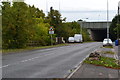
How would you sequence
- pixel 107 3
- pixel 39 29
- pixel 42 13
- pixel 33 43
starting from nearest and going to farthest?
pixel 107 3 < pixel 33 43 < pixel 39 29 < pixel 42 13

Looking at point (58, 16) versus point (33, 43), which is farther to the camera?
point (58, 16)

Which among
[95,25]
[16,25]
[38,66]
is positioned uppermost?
[95,25]

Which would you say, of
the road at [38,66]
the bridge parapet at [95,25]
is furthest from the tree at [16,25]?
the bridge parapet at [95,25]

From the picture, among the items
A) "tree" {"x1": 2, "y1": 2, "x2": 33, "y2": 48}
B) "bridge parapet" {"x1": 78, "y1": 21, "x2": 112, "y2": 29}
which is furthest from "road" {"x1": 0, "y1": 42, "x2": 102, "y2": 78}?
"bridge parapet" {"x1": 78, "y1": 21, "x2": 112, "y2": 29}

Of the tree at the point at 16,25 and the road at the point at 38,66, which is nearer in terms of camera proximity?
the road at the point at 38,66

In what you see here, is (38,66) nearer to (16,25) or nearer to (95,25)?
(16,25)

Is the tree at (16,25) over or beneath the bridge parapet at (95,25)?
beneath

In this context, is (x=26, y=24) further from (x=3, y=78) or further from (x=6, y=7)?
(x=3, y=78)

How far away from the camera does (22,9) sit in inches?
1549

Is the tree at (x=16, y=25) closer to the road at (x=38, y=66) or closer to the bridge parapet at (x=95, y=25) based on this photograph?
the road at (x=38, y=66)

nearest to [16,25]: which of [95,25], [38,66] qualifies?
[38,66]

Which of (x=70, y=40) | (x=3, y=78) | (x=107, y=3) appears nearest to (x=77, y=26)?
(x=70, y=40)

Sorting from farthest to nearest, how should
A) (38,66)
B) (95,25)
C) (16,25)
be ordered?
(95,25) → (16,25) → (38,66)

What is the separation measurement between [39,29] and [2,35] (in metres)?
17.9
